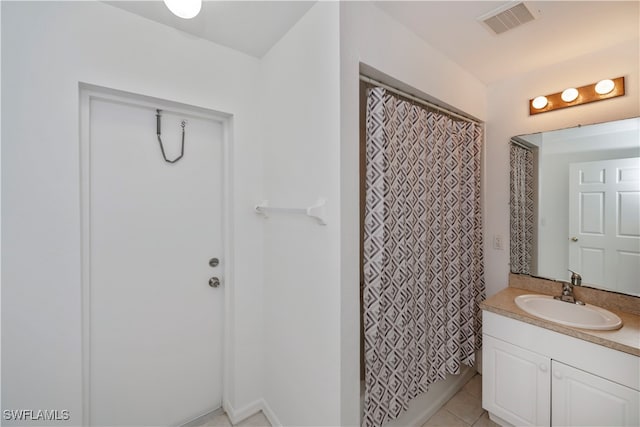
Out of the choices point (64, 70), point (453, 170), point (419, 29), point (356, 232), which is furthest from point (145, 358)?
point (419, 29)

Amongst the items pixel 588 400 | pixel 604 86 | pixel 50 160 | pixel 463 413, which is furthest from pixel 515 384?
pixel 50 160

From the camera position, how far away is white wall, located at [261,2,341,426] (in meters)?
1.30

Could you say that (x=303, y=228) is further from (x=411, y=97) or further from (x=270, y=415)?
(x=270, y=415)

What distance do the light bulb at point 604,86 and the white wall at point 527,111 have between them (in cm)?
6

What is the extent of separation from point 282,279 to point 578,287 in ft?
6.48

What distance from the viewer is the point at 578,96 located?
1.82 metres

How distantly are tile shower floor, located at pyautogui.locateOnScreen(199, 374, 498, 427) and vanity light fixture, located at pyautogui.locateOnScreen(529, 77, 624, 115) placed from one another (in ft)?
7.24

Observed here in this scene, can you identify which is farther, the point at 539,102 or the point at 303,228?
the point at 539,102

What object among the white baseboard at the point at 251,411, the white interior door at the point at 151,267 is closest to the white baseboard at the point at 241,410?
the white baseboard at the point at 251,411

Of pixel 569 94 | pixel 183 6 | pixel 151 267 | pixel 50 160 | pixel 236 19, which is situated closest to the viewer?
pixel 183 6

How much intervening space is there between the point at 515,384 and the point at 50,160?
281 cm

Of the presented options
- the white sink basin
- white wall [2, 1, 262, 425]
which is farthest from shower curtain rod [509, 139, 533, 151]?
white wall [2, 1, 262, 425]

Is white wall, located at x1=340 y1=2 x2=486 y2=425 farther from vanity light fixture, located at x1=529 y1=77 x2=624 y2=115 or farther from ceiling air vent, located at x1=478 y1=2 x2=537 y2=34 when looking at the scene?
vanity light fixture, located at x1=529 y1=77 x2=624 y2=115

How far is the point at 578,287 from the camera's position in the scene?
5.88ft
